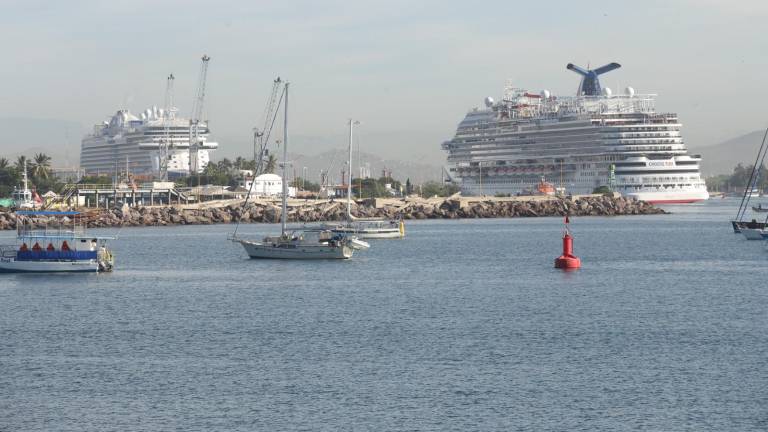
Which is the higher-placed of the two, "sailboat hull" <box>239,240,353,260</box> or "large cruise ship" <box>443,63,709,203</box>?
"large cruise ship" <box>443,63,709,203</box>

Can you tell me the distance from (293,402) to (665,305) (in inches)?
861

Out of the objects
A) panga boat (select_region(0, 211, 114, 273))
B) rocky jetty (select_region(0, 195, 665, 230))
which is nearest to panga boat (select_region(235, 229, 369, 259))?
panga boat (select_region(0, 211, 114, 273))

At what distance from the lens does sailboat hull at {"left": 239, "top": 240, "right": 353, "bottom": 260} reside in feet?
223

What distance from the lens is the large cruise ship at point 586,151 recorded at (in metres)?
172

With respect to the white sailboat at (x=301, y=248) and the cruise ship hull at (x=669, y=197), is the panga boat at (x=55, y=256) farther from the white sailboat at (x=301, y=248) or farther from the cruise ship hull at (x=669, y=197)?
the cruise ship hull at (x=669, y=197)

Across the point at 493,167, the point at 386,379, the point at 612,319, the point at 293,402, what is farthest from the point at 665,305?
the point at 493,167

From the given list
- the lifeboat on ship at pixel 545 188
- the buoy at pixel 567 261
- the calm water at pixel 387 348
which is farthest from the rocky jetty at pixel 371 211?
the calm water at pixel 387 348

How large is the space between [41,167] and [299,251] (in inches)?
4103

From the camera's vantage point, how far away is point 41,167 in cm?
16388

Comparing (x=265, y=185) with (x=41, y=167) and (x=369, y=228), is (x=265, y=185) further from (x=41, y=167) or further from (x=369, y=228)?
(x=369, y=228)

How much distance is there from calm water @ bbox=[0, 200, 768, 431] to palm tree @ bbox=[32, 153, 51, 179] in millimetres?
102595

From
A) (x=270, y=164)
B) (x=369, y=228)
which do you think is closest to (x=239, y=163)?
(x=270, y=164)

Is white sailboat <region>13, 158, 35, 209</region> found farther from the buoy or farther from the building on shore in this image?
the buoy

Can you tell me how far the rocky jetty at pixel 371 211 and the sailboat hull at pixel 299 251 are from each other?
44740 millimetres
